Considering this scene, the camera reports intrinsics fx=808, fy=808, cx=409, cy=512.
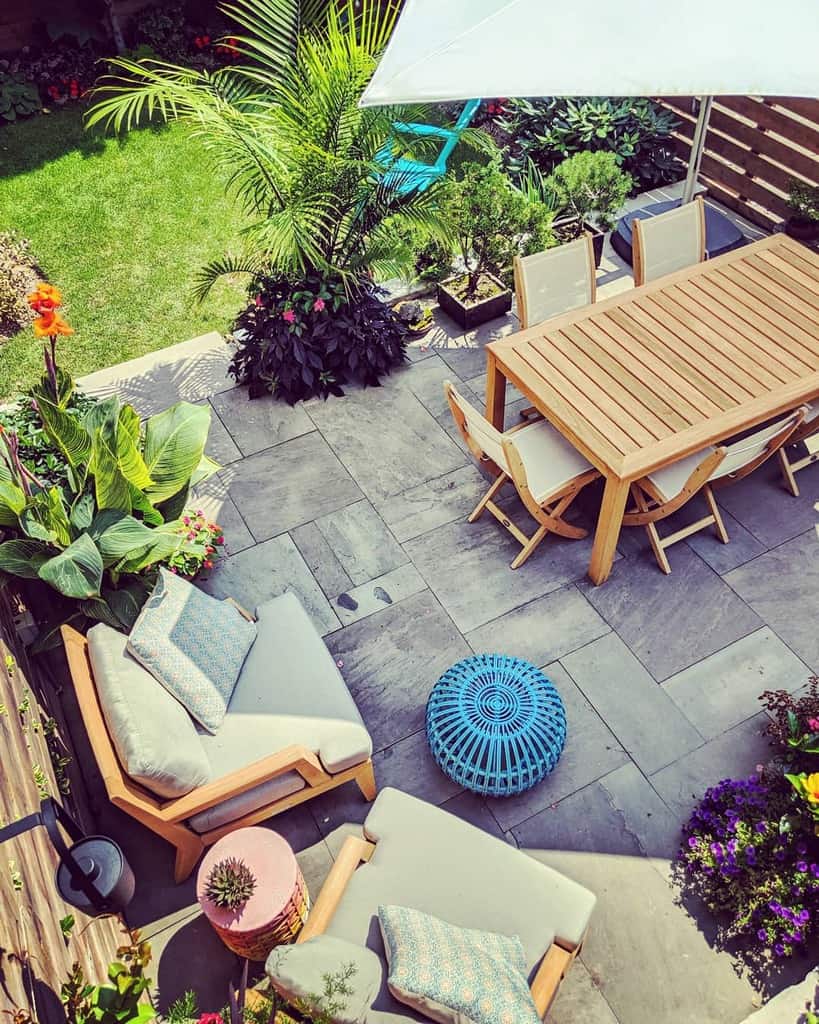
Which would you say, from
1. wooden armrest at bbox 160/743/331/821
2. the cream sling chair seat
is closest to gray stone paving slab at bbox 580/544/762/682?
the cream sling chair seat

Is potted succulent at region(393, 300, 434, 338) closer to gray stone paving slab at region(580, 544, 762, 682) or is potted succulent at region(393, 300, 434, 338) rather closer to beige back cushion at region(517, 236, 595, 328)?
beige back cushion at region(517, 236, 595, 328)

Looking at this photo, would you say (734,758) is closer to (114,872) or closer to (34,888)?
(114,872)

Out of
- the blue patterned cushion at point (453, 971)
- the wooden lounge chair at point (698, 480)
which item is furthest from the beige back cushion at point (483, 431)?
the blue patterned cushion at point (453, 971)

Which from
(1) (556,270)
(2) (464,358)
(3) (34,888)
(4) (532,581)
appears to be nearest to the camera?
(3) (34,888)

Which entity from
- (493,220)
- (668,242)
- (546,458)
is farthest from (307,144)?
(668,242)

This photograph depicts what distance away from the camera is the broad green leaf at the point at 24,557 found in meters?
3.64

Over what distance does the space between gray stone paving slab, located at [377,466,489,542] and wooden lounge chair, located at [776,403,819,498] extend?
181cm

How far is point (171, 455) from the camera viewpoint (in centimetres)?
418

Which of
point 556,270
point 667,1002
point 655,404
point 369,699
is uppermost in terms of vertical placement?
point 556,270

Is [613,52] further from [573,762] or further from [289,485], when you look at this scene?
[573,762]

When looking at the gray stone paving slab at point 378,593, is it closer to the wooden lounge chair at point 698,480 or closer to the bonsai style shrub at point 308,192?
the wooden lounge chair at point 698,480

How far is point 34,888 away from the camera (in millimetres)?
2684

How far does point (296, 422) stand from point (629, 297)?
2.28 metres

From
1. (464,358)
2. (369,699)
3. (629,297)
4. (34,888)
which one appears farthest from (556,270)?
(34,888)
